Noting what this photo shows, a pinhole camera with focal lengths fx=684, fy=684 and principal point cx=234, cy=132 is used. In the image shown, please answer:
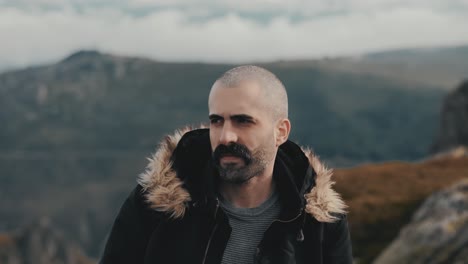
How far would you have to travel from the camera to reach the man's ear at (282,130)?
5941mm

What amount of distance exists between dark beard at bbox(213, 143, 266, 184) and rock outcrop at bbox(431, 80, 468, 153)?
97515 millimetres

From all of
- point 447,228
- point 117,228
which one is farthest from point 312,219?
point 447,228

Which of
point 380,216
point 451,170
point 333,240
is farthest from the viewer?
point 451,170

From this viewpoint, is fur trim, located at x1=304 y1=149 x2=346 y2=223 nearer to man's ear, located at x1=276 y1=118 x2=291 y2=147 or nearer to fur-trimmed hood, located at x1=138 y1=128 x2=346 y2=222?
fur-trimmed hood, located at x1=138 y1=128 x2=346 y2=222

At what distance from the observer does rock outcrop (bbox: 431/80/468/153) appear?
100 m

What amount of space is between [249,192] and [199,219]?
491 millimetres

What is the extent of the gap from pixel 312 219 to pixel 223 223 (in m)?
0.81

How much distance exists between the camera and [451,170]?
140 feet

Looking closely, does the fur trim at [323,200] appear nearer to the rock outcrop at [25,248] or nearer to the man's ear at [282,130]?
the man's ear at [282,130]

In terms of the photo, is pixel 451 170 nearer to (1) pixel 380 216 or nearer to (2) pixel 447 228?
(1) pixel 380 216

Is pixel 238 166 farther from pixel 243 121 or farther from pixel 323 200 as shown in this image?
pixel 323 200

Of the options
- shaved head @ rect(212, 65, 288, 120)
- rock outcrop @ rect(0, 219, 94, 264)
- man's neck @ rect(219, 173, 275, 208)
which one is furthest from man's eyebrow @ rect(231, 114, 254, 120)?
rock outcrop @ rect(0, 219, 94, 264)

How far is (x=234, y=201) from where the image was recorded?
5992 mm

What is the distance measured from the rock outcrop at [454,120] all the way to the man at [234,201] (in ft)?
319
